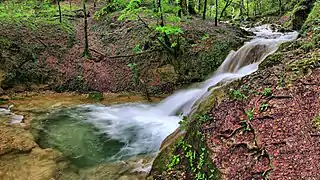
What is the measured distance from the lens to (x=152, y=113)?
11.0 m

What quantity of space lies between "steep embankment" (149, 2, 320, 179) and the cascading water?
2.10 metres

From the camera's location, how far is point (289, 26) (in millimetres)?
20984

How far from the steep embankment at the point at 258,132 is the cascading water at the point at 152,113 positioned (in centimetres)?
210

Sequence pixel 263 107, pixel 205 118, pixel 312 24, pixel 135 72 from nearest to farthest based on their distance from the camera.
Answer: pixel 263 107 → pixel 205 118 → pixel 312 24 → pixel 135 72

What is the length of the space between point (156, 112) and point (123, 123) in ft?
5.21

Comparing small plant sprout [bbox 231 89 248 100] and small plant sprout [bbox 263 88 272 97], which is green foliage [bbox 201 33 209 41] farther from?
small plant sprout [bbox 263 88 272 97]

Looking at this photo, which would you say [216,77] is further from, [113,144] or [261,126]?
[261,126]

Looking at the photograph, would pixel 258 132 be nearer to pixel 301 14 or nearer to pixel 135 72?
pixel 135 72

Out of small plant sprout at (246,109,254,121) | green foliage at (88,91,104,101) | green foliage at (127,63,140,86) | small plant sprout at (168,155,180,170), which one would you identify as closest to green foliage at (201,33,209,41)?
green foliage at (127,63,140,86)

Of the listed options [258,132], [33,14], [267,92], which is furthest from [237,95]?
[33,14]

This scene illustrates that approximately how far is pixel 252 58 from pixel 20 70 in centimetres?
1082

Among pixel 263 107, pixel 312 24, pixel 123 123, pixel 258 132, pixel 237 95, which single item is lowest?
pixel 123 123

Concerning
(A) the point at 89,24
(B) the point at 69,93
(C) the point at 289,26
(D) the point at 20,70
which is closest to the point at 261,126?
(B) the point at 69,93

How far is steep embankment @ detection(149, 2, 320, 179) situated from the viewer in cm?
441
